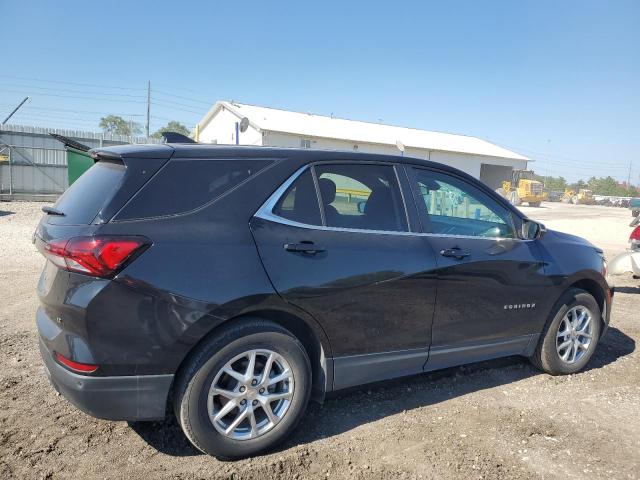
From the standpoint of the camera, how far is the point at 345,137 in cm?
3136

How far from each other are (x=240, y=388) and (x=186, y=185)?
47.0 inches

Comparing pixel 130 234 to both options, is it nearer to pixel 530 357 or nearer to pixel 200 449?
pixel 200 449

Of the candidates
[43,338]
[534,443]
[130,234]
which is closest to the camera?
[130,234]

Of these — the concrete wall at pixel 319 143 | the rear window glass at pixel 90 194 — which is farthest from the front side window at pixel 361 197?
the concrete wall at pixel 319 143

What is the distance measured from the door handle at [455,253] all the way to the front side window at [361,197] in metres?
0.34

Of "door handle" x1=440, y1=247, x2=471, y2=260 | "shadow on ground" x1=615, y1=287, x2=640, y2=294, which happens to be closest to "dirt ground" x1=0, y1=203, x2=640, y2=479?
"door handle" x1=440, y1=247, x2=471, y2=260

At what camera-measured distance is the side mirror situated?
13.2 ft

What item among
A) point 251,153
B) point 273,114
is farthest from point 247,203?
point 273,114

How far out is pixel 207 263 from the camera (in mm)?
2678

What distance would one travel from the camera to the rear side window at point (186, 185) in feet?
8.72

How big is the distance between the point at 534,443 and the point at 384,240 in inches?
64.2

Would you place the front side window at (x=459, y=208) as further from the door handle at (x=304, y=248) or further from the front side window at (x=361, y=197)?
the door handle at (x=304, y=248)

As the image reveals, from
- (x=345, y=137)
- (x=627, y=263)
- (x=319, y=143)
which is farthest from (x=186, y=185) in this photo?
(x=345, y=137)

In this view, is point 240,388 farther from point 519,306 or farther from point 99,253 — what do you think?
point 519,306
